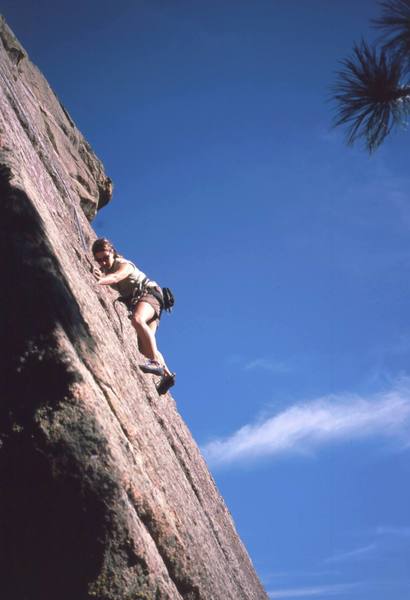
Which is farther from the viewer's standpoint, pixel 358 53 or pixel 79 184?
pixel 79 184

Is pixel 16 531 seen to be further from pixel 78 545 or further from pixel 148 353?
pixel 148 353

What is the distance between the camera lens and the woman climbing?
570cm

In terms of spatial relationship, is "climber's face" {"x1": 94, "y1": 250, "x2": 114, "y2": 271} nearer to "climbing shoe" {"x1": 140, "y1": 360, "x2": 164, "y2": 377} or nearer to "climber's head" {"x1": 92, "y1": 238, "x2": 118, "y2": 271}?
"climber's head" {"x1": 92, "y1": 238, "x2": 118, "y2": 271}

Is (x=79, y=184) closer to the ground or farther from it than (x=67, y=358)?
farther from it

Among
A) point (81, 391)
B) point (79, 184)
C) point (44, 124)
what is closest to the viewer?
point (81, 391)

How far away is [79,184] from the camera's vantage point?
8.99 meters

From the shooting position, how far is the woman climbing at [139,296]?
5.70 meters

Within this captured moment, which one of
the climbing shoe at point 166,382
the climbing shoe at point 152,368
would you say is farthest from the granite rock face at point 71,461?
the climbing shoe at point 166,382

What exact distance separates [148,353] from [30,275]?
271 centimetres

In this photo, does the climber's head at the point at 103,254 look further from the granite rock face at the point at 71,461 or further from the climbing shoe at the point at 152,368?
the granite rock face at the point at 71,461

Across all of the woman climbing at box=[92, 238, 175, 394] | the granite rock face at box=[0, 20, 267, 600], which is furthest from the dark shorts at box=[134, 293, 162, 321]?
the granite rock face at box=[0, 20, 267, 600]

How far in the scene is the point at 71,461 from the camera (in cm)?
288

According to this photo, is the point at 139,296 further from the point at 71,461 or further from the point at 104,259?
the point at 71,461

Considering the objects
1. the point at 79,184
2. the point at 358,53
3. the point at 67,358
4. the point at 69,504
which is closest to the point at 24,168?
the point at 67,358
